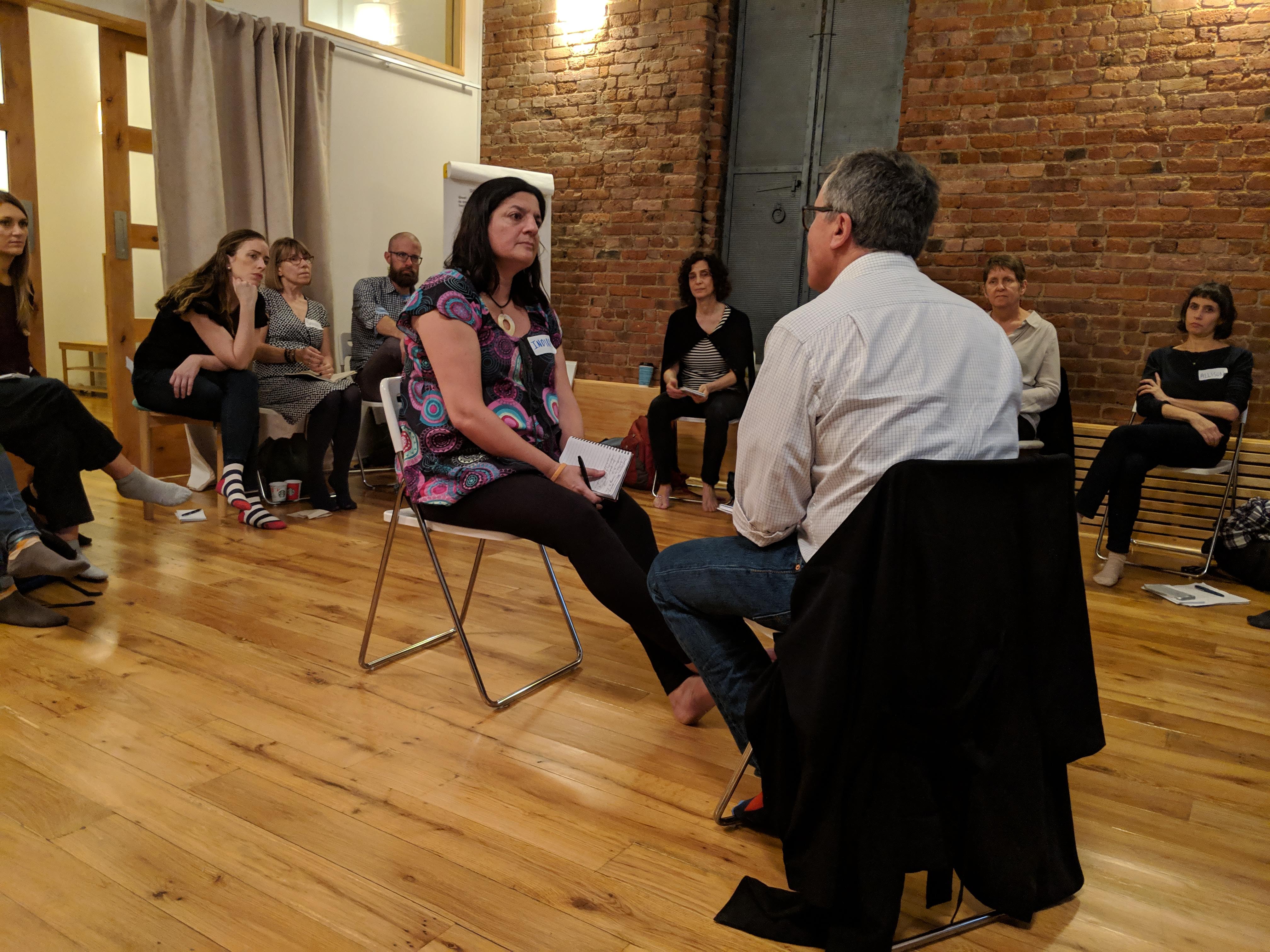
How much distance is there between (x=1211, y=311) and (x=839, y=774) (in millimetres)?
3707

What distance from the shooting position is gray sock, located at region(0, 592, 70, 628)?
2.67 m

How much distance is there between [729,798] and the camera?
179 cm

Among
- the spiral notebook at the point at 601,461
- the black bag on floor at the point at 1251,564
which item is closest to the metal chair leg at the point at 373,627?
the spiral notebook at the point at 601,461

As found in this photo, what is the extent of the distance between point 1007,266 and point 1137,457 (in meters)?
1.11

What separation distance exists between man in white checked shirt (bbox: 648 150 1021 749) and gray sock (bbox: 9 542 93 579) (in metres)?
1.98

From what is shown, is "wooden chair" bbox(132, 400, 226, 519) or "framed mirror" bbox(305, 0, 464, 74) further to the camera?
"framed mirror" bbox(305, 0, 464, 74)

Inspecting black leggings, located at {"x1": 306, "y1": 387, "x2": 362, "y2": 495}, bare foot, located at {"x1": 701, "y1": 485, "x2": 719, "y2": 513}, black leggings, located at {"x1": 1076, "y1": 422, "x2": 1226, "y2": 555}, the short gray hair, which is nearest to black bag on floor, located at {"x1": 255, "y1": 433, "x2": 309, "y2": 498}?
black leggings, located at {"x1": 306, "y1": 387, "x2": 362, "y2": 495}

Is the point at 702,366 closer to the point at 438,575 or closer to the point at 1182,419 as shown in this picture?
the point at 1182,419

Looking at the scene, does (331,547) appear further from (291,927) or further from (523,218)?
(291,927)

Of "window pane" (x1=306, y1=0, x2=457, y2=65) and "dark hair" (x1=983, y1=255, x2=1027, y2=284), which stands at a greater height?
"window pane" (x1=306, y1=0, x2=457, y2=65)

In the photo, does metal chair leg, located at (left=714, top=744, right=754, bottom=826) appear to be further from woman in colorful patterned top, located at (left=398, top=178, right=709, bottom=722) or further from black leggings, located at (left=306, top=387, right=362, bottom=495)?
black leggings, located at (left=306, top=387, right=362, bottom=495)

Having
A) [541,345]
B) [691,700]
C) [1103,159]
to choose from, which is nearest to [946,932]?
[691,700]

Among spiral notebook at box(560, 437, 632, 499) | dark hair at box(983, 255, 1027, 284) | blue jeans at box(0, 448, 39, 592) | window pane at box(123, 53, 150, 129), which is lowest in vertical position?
blue jeans at box(0, 448, 39, 592)

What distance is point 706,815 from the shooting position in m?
1.85
